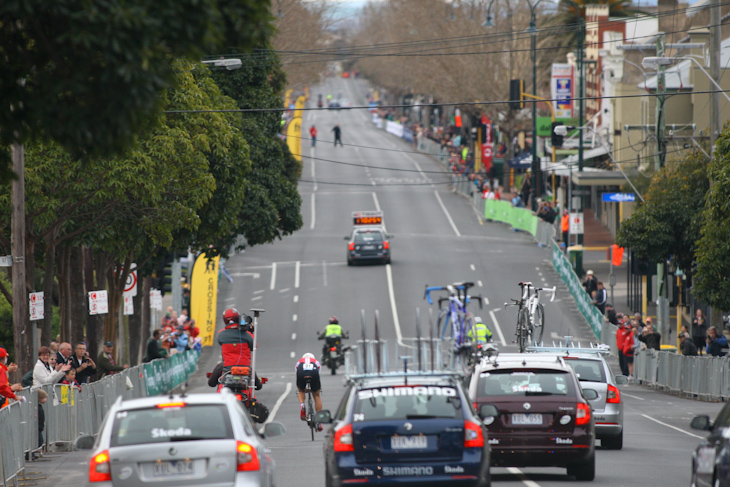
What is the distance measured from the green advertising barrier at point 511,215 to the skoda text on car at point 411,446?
52.6 m

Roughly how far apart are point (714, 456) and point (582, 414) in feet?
12.4

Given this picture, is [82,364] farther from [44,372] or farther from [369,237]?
[369,237]

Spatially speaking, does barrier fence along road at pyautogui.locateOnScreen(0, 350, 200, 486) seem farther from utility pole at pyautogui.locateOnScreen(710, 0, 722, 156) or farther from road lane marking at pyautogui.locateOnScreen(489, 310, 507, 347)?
road lane marking at pyautogui.locateOnScreen(489, 310, 507, 347)

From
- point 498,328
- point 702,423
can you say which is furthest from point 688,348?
point 702,423

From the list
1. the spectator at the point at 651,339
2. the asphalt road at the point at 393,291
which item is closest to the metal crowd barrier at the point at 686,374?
the spectator at the point at 651,339

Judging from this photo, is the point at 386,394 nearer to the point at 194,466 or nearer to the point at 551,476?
the point at 194,466

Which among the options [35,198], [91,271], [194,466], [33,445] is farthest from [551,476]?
[91,271]

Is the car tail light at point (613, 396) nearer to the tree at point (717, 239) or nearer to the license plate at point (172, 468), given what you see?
the tree at point (717, 239)

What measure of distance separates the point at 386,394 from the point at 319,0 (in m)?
81.7

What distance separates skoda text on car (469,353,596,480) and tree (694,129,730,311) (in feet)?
37.6

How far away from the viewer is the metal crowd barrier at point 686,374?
28.5m

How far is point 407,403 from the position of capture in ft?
38.5

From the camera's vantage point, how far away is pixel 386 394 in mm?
11805

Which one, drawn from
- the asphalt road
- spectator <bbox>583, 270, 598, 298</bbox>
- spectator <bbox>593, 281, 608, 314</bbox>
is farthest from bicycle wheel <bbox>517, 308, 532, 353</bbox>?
spectator <bbox>583, 270, 598, 298</bbox>
